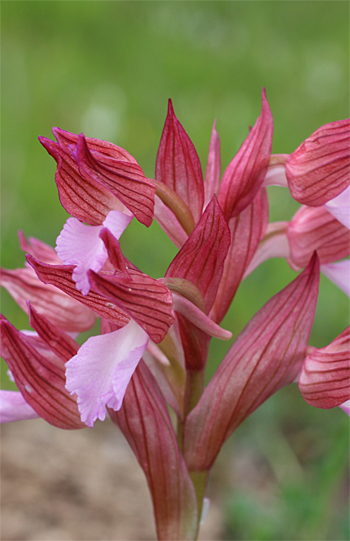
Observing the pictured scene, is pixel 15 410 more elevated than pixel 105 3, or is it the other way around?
pixel 105 3

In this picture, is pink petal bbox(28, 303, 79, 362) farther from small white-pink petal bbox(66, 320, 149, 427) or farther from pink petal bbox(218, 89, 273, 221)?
pink petal bbox(218, 89, 273, 221)

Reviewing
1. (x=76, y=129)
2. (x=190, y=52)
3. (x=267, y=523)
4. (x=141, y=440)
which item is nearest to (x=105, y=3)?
(x=190, y=52)

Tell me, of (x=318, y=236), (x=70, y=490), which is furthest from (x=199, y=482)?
(x=70, y=490)

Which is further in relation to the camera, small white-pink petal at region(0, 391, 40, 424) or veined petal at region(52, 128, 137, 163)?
small white-pink petal at region(0, 391, 40, 424)

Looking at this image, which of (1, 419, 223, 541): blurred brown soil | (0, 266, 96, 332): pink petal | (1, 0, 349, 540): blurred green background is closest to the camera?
(0, 266, 96, 332): pink petal

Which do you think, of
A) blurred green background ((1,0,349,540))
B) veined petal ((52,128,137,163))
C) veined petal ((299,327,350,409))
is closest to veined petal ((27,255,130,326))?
veined petal ((52,128,137,163))

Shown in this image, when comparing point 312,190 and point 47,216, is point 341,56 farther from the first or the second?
point 312,190

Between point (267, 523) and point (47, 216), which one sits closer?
point (267, 523)
